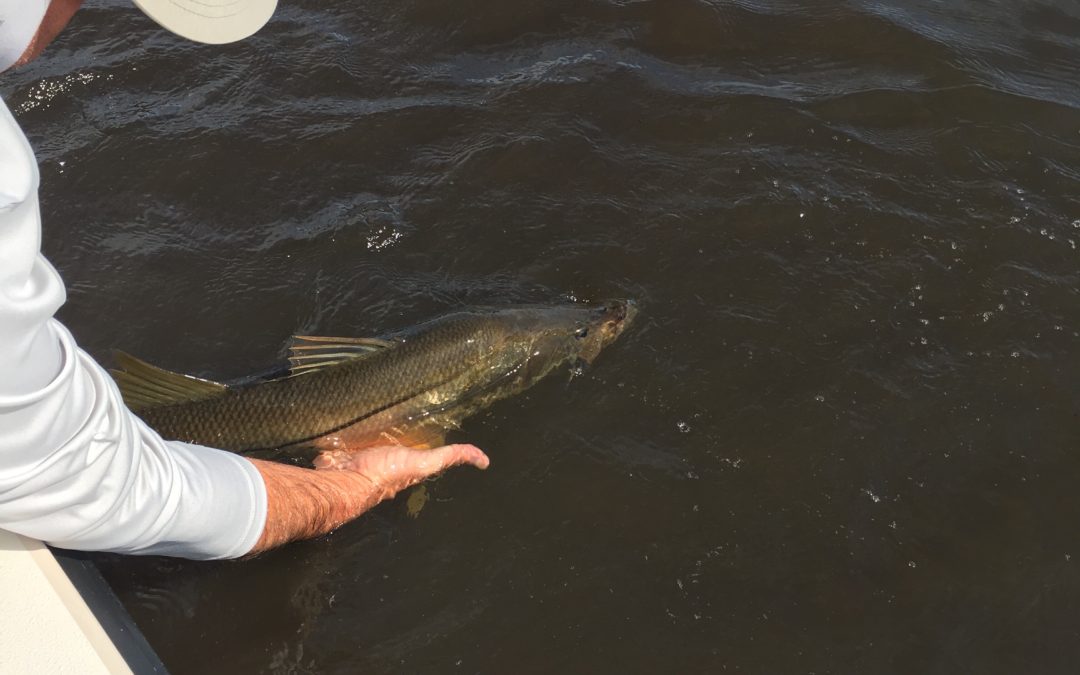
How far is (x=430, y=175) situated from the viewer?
468 centimetres

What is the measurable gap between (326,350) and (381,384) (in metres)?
0.27

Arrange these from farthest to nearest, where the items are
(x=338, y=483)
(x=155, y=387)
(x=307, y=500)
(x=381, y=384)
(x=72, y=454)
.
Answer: (x=381, y=384) → (x=155, y=387) → (x=338, y=483) → (x=307, y=500) → (x=72, y=454)

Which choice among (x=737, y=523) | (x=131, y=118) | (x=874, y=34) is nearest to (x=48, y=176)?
(x=131, y=118)

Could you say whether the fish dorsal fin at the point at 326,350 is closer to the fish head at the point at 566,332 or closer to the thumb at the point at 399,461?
the thumb at the point at 399,461

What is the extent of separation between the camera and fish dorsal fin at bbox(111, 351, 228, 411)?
313 cm

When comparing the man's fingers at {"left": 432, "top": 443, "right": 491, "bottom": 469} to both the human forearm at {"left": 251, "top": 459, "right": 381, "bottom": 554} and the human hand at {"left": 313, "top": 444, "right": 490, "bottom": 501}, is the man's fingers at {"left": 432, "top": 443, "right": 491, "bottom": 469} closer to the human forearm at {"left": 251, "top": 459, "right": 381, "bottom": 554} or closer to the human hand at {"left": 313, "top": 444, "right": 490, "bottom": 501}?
the human hand at {"left": 313, "top": 444, "right": 490, "bottom": 501}

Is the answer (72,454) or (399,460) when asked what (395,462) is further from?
(72,454)

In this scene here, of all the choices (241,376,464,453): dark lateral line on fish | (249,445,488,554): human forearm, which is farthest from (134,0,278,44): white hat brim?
(241,376,464,453): dark lateral line on fish

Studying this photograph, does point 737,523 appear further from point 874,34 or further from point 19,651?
point 874,34

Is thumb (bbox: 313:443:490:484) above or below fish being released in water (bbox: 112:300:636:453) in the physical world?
below

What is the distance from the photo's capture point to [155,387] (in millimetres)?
3168

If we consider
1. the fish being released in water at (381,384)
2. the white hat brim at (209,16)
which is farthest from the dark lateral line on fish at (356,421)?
the white hat brim at (209,16)

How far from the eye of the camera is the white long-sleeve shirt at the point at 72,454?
141 cm

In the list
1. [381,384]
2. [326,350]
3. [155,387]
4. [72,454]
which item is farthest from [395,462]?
[72,454]
